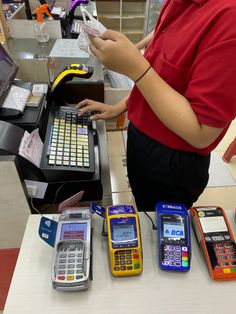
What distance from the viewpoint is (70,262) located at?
1.74 feet

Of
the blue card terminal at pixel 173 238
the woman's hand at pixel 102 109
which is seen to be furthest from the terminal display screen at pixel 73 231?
the woman's hand at pixel 102 109

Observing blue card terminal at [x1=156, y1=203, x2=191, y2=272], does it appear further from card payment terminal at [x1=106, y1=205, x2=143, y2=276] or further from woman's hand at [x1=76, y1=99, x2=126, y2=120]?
woman's hand at [x1=76, y1=99, x2=126, y2=120]

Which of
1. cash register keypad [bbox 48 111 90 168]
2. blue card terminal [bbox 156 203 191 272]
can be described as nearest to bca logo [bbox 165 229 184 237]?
blue card terminal [bbox 156 203 191 272]

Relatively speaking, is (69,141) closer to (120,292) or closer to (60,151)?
(60,151)

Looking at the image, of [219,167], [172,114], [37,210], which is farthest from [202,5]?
[219,167]

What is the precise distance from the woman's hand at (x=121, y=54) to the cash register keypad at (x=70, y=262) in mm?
394

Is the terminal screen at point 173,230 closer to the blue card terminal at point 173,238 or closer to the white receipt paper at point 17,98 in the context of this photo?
the blue card terminal at point 173,238

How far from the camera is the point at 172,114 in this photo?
0.53m

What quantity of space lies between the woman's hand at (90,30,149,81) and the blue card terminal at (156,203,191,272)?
33cm

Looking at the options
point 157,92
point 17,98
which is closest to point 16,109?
point 17,98

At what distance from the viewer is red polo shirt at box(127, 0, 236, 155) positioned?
46cm

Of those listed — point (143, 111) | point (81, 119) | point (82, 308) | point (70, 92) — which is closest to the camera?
point (82, 308)

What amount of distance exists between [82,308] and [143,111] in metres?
0.51

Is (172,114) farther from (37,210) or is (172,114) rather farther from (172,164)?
(37,210)
